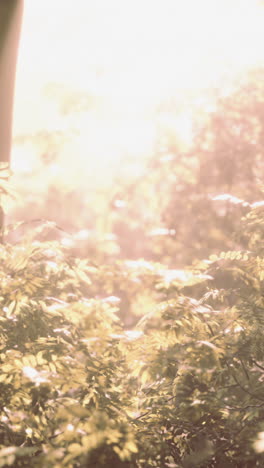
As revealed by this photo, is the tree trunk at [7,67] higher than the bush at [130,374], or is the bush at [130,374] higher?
the tree trunk at [7,67]

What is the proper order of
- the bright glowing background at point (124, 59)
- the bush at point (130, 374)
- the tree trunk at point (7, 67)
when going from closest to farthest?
the bush at point (130, 374)
the tree trunk at point (7, 67)
the bright glowing background at point (124, 59)

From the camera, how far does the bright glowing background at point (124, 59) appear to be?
10.3 metres

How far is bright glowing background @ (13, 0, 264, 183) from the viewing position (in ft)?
33.9

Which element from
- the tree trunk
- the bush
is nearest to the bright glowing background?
the tree trunk

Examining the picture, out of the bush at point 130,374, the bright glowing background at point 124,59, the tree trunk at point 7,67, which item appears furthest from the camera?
the bright glowing background at point 124,59

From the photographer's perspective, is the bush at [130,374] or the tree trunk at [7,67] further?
the tree trunk at [7,67]

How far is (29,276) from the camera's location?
345 centimetres

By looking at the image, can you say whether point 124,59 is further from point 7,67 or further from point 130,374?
point 130,374

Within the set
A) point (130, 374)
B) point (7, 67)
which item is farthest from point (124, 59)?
point (130, 374)

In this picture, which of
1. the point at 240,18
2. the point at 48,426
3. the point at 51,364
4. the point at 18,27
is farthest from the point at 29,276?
the point at 240,18

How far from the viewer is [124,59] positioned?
12.1 meters

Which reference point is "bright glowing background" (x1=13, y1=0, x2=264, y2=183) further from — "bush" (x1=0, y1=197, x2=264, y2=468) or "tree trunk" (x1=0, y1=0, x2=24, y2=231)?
"bush" (x1=0, y1=197, x2=264, y2=468)

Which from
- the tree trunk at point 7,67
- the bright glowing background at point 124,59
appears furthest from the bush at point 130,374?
the bright glowing background at point 124,59

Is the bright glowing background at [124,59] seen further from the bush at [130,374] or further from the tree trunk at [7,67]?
the bush at [130,374]
